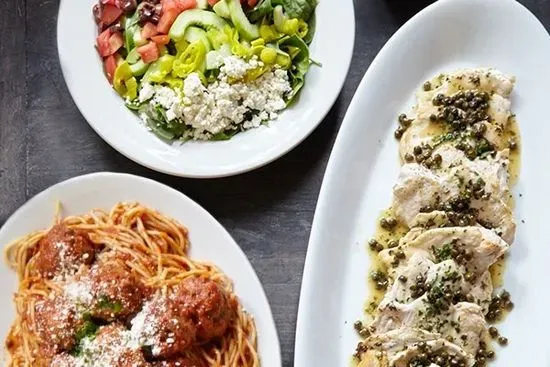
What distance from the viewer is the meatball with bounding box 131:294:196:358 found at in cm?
426

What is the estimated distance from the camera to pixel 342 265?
458 centimetres

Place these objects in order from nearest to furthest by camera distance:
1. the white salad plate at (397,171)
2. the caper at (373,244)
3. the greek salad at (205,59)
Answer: the white salad plate at (397,171) < the caper at (373,244) < the greek salad at (205,59)

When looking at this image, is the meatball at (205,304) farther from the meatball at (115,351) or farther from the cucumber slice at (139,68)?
the cucumber slice at (139,68)

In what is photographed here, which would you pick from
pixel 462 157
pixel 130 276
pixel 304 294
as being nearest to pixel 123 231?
pixel 130 276

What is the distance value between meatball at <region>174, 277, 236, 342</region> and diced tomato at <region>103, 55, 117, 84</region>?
1189 mm

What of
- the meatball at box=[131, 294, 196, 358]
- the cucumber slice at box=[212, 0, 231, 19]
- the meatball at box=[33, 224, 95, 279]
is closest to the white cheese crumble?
the cucumber slice at box=[212, 0, 231, 19]

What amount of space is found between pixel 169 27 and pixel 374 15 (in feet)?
3.68

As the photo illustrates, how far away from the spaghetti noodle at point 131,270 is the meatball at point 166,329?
113 mm

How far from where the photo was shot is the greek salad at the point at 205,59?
15.4 ft

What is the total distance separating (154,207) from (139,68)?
0.75 m

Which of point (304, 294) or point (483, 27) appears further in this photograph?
point (483, 27)

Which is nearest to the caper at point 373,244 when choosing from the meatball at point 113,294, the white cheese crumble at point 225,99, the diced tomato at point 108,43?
the white cheese crumble at point 225,99

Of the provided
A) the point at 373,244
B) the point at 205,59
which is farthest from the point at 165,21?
the point at 373,244

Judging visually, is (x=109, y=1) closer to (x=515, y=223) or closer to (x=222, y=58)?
(x=222, y=58)
